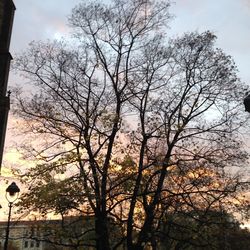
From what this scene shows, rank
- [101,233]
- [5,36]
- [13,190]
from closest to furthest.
→ [101,233] < [13,190] < [5,36]

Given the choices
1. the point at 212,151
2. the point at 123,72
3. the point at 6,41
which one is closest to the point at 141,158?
the point at 212,151

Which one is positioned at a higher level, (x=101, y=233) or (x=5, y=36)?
(x=5, y=36)

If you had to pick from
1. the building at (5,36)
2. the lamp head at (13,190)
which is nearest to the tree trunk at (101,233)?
the lamp head at (13,190)

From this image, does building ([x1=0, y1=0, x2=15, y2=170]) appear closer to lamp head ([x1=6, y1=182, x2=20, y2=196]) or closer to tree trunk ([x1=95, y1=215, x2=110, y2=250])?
lamp head ([x1=6, y1=182, x2=20, y2=196])

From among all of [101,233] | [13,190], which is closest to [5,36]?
[13,190]

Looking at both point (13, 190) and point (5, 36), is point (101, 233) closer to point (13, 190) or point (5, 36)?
point (13, 190)

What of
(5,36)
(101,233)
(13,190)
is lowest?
(101,233)

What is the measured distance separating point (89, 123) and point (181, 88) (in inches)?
203

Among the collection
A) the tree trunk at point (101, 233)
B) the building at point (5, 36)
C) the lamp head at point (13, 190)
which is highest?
the building at point (5, 36)

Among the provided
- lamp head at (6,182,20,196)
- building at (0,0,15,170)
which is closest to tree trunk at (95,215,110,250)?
lamp head at (6,182,20,196)

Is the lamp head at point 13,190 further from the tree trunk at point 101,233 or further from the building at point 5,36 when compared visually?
the building at point 5,36

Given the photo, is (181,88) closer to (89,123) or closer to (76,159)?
(89,123)

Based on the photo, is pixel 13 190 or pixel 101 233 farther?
pixel 13 190

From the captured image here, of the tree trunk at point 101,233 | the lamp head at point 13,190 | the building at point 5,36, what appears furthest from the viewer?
the building at point 5,36
